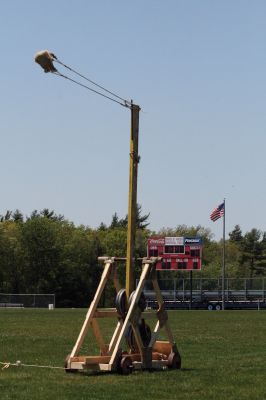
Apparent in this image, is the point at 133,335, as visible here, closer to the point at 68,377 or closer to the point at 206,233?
the point at 68,377

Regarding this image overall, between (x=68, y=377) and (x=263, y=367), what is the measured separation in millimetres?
3724

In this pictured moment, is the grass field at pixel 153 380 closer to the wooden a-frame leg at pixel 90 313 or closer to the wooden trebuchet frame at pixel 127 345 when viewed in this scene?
the wooden trebuchet frame at pixel 127 345

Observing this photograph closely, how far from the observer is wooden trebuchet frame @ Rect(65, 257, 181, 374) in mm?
13219

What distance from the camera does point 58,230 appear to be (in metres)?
114

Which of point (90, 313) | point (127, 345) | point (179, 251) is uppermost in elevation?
point (179, 251)

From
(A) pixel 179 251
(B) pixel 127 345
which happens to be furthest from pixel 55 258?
(B) pixel 127 345

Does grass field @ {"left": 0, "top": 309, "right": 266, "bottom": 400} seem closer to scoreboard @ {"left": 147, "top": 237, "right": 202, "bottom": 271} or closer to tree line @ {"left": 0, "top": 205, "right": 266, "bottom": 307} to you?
scoreboard @ {"left": 147, "top": 237, "right": 202, "bottom": 271}

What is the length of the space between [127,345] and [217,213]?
62.2 m

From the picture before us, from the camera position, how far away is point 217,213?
75688 millimetres

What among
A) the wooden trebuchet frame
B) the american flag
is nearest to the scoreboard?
the american flag

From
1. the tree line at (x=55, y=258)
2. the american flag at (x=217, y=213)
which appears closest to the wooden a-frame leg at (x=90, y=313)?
the american flag at (x=217, y=213)

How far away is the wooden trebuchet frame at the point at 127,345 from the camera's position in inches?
520

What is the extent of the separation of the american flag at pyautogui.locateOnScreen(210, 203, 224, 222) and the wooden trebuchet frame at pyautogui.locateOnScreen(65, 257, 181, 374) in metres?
60.8

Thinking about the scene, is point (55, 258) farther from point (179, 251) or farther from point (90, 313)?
point (90, 313)
